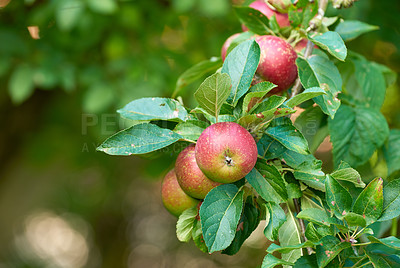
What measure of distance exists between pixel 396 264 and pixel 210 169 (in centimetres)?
35

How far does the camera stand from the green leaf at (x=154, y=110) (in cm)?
76

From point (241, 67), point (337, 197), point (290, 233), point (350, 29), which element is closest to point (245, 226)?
point (290, 233)

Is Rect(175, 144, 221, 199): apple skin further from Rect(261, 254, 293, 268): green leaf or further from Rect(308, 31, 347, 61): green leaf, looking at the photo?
Rect(308, 31, 347, 61): green leaf

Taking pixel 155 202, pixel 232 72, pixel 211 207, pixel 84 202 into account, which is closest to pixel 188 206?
pixel 211 207

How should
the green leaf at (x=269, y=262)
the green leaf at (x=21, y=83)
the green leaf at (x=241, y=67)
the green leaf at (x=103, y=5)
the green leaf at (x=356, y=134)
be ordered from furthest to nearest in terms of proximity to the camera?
the green leaf at (x=21, y=83), the green leaf at (x=103, y=5), the green leaf at (x=356, y=134), the green leaf at (x=241, y=67), the green leaf at (x=269, y=262)

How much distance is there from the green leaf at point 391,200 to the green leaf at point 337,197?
0.06 m

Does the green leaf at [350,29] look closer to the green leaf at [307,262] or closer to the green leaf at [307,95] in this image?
the green leaf at [307,95]

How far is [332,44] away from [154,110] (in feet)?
1.25

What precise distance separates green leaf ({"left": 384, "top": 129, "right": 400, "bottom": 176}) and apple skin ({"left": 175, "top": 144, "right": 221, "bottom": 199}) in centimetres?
62

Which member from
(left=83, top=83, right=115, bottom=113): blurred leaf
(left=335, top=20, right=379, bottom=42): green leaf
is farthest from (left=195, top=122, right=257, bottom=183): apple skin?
(left=83, top=83, right=115, bottom=113): blurred leaf

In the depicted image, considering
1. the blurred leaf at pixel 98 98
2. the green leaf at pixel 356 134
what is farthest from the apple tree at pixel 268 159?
the blurred leaf at pixel 98 98

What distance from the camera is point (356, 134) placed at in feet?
3.50

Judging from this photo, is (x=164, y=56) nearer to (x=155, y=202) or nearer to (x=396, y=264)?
(x=396, y=264)

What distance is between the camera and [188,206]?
0.83m
